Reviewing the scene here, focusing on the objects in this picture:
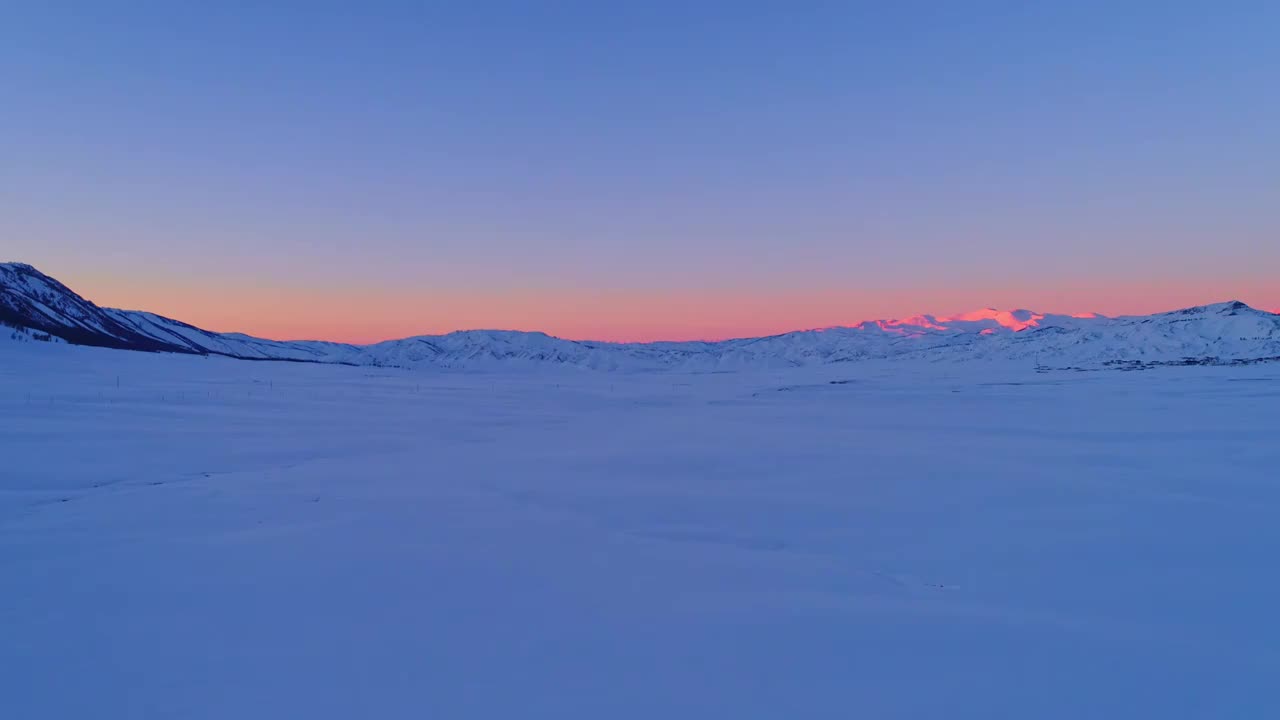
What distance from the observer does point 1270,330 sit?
3460 inches

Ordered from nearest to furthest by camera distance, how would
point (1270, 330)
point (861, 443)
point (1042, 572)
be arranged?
1. point (1042, 572)
2. point (861, 443)
3. point (1270, 330)

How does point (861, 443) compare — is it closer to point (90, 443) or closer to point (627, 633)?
point (627, 633)

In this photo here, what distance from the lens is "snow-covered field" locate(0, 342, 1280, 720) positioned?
3814 millimetres

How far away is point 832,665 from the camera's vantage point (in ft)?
13.4

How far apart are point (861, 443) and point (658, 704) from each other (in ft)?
42.5

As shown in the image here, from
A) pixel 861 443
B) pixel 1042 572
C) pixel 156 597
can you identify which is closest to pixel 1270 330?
pixel 861 443

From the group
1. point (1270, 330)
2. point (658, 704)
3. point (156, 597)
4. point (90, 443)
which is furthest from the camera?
point (1270, 330)

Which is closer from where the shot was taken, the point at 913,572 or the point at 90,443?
the point at 913,572

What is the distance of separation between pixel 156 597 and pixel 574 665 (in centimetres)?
356

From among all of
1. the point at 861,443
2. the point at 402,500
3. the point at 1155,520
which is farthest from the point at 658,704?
the point at 861,443

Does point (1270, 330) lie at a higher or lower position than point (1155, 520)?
higher

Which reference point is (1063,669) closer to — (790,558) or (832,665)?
(832,665)

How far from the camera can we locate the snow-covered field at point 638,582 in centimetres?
381

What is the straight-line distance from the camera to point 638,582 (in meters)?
5.68
